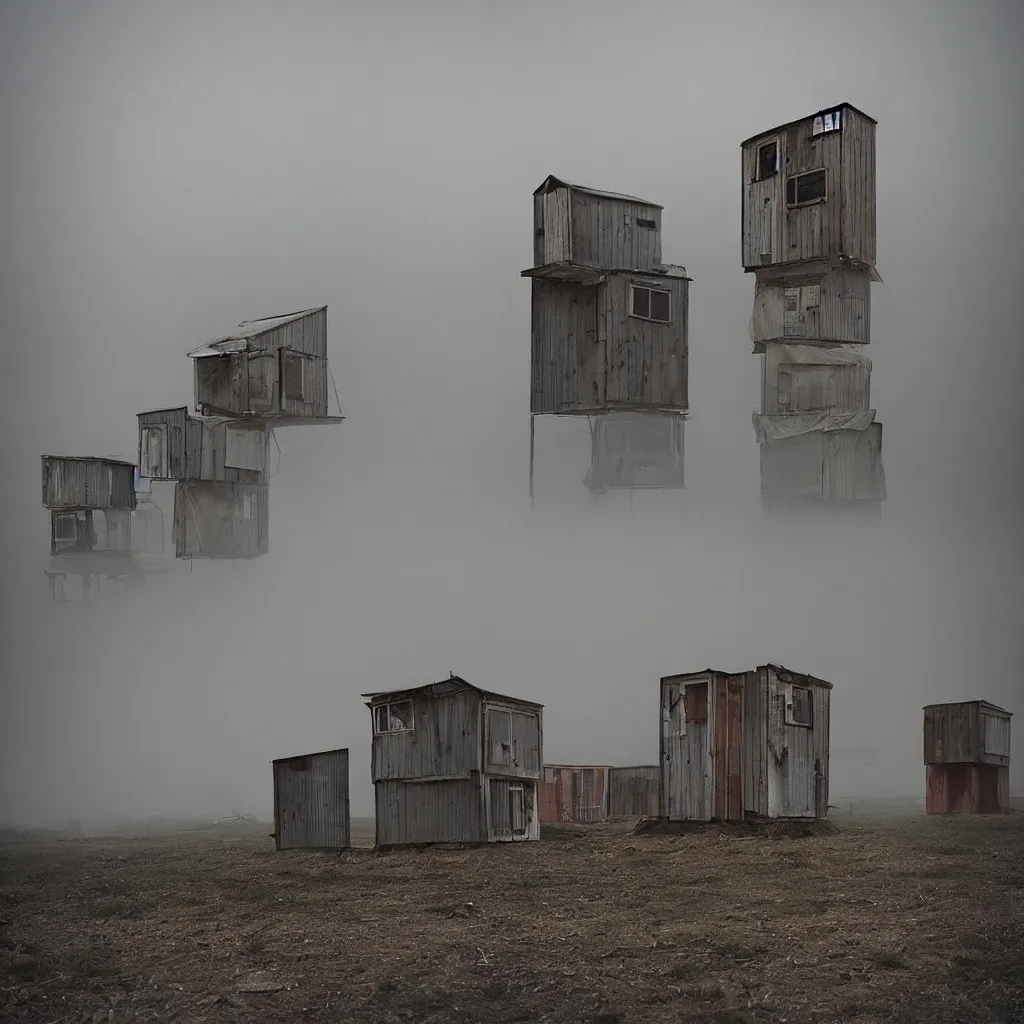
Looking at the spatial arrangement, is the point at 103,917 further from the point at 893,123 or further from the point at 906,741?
the point at 893,123

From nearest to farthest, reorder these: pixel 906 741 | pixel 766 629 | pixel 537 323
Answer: pixel 537 323 → pixel 766 629 → pixel 906 741

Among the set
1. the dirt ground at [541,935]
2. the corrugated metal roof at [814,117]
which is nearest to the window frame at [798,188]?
the corrugated metal roof at [814,117]

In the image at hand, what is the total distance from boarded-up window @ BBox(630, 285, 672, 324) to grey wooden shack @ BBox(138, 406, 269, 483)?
5401 millimetres

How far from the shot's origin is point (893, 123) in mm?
15867

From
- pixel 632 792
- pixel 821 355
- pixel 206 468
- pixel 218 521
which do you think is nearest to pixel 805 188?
pixel 821 355

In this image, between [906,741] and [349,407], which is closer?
[349,407]

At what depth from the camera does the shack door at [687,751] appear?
16547 millimetres

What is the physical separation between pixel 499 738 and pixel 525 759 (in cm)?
76

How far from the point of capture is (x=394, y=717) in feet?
56.5

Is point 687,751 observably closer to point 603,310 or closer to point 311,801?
point 311,801

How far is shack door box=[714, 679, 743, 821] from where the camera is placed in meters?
16.3

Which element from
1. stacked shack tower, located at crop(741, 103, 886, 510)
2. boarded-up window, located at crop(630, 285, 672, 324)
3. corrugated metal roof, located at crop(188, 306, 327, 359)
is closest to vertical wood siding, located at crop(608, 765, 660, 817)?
stacked shack tower, located at crop(741, 103, 886, 510)

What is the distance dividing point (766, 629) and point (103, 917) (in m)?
9.35

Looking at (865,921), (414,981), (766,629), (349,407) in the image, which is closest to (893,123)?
(766,629)
